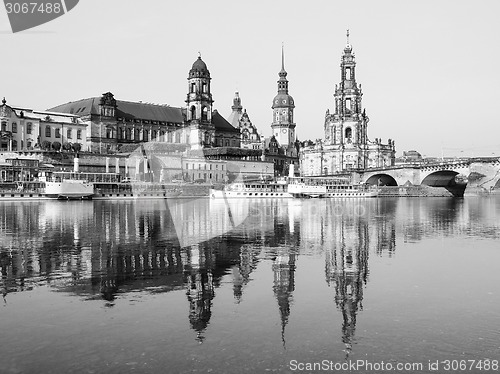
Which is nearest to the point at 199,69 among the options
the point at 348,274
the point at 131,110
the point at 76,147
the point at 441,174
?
the point at 131,110

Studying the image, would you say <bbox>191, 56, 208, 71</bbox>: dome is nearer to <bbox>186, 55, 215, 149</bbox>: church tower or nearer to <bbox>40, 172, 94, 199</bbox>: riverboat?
<bbox>186, 55, 215, 149</bbox>: church tower

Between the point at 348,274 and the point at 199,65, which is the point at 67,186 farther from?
the point at 348,274

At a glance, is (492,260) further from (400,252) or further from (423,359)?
(423,359)

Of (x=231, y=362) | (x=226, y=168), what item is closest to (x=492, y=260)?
(x=231, y=362)

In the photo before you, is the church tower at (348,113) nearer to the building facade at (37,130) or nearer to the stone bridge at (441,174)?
the stone bridge at (441,174)

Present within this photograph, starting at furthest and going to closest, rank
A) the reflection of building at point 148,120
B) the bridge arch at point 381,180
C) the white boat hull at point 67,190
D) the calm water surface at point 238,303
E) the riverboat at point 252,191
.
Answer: the bridge arch at point 381,180 < the reflection of building at point 148,120 < the riverboat at point 252,191 < the white boat hull at point 67,190 < the calm water surface at point 238,303

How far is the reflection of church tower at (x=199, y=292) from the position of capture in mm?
12064

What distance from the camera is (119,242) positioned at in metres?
24.9

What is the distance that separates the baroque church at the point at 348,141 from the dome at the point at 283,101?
22.4m

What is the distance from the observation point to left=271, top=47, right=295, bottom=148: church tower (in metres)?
140

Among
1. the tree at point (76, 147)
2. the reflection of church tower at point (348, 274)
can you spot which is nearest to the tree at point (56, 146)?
the tree at point (76, 147)

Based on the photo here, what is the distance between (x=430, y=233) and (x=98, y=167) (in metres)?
69.1

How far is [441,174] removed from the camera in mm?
106250

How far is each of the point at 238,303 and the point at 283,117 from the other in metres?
128
